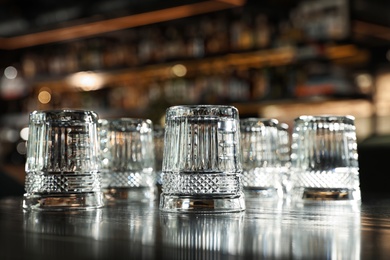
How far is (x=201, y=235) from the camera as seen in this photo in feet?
2.03

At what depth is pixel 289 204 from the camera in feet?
3.51

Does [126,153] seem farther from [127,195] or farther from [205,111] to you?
[205,111]

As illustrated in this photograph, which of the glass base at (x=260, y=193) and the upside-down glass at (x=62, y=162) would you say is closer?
the upside-down glass at (x=62, y=162)

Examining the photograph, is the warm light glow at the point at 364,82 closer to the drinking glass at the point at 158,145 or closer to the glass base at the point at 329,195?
the drinking glass at the point at 158,145

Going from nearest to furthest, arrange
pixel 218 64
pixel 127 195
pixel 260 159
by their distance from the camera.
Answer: pixel 127 195
pixel 260 159
pixel 218 64

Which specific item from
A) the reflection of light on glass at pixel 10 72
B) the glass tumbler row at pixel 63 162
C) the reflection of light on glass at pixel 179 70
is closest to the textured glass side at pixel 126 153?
the glass tumbler row at pixel 63 162

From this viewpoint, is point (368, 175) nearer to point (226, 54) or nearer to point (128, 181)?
point (128, 181)

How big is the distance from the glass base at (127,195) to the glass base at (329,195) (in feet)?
0.84

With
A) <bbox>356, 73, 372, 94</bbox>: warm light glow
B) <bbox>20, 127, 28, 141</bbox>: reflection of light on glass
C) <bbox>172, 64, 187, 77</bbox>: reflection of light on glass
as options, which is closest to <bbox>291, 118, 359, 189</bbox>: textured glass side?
<bbox>356, 73, 372, 94</bbox>: warm light glow

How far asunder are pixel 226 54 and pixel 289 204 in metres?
3.34

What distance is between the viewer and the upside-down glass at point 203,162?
0.87 meters

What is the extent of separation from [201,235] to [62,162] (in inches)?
14.7

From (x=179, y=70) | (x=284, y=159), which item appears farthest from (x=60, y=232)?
(x=179, y=70)

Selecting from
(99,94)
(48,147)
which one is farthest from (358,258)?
(99,94)
